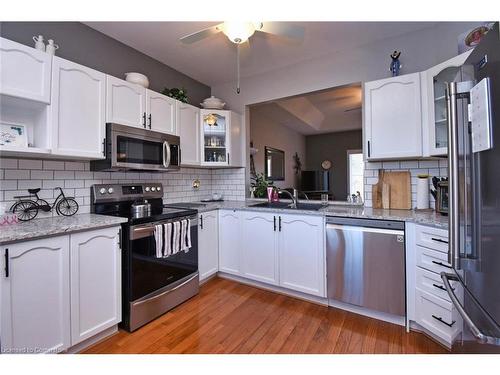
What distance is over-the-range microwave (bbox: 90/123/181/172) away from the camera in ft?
6.70

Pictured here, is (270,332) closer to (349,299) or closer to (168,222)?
(349,299)

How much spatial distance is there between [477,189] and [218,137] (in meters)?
2.68

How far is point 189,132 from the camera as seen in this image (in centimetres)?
289

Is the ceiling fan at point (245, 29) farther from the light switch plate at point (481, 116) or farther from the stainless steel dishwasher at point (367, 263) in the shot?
the stainless steel dishwasher at point (367, 263)

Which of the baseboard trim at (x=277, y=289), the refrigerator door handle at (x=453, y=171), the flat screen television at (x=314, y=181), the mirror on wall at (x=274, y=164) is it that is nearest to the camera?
the refrigerator door handle at (x=453, y=171)

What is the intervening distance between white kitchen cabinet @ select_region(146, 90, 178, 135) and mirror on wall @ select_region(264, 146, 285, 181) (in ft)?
8.77

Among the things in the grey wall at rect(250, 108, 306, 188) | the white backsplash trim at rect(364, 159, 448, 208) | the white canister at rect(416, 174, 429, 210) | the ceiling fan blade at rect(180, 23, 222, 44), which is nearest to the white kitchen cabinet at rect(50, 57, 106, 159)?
the ceiling fan blade at rect(180, 23, 222, 44)

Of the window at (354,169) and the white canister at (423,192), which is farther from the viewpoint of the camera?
the window at (354,169)

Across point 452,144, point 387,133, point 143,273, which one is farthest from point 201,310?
point 387,133

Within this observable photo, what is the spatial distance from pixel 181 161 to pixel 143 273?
1297 mm

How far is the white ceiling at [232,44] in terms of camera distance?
7.38ft

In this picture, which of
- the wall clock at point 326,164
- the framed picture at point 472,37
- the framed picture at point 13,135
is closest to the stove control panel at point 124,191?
the framed picture at point 13,135

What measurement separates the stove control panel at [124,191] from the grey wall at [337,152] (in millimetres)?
5149

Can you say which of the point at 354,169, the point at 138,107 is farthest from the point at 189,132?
the point at 354,169
